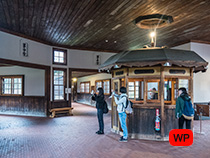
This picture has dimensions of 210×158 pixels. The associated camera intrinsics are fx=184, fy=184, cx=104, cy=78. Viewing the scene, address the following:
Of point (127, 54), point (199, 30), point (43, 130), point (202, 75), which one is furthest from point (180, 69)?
point (43, 130)

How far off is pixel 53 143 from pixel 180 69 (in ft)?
14.0

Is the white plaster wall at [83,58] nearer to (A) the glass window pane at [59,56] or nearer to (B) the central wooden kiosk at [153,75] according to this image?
(A) the glass window pane at [59,56]

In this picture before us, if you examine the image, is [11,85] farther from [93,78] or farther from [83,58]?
[93,78]

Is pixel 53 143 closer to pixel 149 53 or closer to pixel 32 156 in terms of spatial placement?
pixel 32 156

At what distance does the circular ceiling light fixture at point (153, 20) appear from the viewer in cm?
593

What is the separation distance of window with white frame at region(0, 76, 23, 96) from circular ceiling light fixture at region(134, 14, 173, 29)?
25.5ft

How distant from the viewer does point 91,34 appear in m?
8.27

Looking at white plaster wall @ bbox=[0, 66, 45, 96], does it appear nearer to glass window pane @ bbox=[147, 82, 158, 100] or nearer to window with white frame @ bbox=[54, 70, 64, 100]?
window with white frame @ bbox=[54, 70, 64, 100]

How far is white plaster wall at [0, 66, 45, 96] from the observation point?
1012 cm

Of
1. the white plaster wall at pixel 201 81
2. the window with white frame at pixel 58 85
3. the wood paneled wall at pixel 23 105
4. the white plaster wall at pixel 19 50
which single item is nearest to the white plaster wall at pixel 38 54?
the white plaster wall at pixel 19 50

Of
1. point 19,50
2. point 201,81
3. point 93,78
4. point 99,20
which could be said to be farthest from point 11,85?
point 201,81

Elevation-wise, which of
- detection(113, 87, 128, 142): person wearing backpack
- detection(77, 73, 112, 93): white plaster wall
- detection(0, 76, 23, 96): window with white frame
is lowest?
detection(113, 87, 128, 142): person wearing backpack

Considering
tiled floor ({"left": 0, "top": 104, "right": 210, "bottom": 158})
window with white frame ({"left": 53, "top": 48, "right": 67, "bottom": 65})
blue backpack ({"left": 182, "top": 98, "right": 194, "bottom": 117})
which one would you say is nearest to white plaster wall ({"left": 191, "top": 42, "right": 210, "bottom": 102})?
tiled floor ({"left": 0, "top": 104, "right": 210, "bottom": 158})

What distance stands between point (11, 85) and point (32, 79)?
5.20ft
